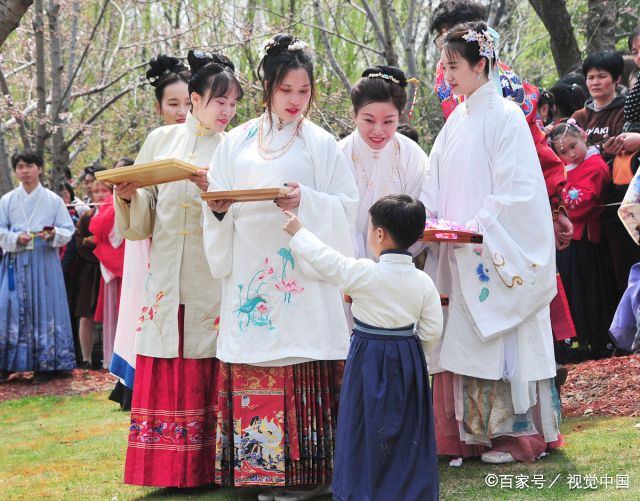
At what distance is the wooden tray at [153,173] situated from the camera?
179 inches

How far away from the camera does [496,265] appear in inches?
193

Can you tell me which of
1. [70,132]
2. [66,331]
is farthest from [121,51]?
[66,331]

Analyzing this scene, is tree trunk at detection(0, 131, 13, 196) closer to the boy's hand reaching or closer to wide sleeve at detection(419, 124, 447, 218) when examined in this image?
wide sleeve at detection(419, 124, 447, 218)

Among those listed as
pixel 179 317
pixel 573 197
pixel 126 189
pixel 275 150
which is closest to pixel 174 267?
pixel 179 317

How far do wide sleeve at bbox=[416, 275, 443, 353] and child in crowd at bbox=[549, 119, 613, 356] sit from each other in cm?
370

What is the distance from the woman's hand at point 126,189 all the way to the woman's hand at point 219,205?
527 millimetres

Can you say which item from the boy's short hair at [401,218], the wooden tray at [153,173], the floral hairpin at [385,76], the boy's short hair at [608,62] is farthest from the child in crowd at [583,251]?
the wooden tray at [153,173]

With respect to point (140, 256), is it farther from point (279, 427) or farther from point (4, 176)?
point (4, 176)

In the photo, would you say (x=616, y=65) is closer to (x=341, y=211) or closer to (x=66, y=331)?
(x=341, y=211)

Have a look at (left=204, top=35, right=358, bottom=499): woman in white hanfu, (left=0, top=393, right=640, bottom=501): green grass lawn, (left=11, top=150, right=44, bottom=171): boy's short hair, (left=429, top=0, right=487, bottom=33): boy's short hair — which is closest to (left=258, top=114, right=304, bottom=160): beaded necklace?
(left=204, top=35, right=358, bottom=499): woman in white hanfu

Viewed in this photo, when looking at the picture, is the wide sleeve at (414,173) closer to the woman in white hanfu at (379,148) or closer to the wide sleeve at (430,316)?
the woman in white hanfu at (379,148)

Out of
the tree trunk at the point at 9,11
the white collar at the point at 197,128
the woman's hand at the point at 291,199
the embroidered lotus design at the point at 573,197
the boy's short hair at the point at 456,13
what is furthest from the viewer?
the embroidered lotus design at the point at 573,197

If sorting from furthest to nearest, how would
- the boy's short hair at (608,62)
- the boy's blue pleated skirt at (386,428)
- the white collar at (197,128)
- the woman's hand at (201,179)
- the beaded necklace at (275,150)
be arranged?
the boy's short hair at (608,62)
the white collar at (197,128)
the woman's hand at (201,179)
the beaded necklace at (275,150)
the boy's blue pleated skirt at (386,428)

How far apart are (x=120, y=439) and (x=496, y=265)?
3.20m
